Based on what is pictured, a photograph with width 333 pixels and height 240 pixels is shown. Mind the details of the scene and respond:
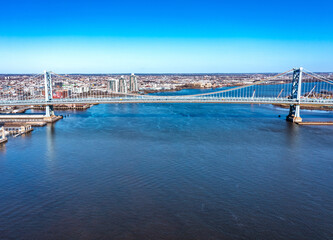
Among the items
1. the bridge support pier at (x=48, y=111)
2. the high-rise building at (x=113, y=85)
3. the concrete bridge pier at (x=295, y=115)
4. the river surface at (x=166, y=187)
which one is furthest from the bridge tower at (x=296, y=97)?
the high-rise building at (x=113, y=85)

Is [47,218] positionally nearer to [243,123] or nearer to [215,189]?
[215,189]

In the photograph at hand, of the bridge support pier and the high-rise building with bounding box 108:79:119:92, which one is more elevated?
the high-rise building with bounding box 108:79:119:92

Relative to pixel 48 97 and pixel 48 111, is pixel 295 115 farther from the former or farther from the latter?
pixel 48 97

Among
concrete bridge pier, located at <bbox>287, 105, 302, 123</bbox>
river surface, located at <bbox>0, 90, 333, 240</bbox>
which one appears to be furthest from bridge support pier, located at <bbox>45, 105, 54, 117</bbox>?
concrete bridge pier, located at <bbox>287, 105, 302, 123</bbox>

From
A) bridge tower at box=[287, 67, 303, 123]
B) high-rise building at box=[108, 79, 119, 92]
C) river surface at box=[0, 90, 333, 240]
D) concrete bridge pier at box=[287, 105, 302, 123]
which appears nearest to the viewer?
river surface at box=[0, 90, 333, 240]

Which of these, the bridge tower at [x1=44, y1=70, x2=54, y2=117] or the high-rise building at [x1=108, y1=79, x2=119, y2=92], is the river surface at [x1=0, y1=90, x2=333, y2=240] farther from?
the high-rise building at [x1=108, y1=79, x2=119, y2=92]

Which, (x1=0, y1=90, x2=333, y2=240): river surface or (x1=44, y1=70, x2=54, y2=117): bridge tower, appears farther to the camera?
(x1=44, y1=70, x2=54, y2=117): bridge tower

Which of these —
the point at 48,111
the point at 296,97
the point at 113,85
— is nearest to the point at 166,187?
the point at 48,111

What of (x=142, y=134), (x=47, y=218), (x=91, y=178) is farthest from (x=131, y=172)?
(x=142, y=134)
